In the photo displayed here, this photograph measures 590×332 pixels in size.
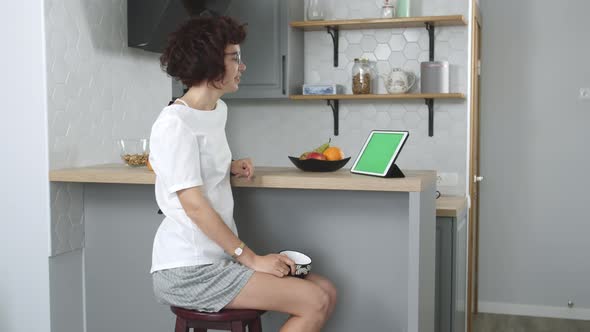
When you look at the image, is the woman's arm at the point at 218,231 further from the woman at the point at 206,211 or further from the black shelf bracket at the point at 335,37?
the black shelf bracket at the point at 335,37

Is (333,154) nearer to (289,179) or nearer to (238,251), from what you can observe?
(289,179)

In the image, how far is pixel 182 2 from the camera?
10.3 feet

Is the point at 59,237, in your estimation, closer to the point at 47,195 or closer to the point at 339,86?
the point at 47,195

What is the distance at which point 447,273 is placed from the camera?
3.35m

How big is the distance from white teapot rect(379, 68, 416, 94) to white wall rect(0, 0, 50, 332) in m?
1.93

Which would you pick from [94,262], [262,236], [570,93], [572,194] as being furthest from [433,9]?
[94,262]

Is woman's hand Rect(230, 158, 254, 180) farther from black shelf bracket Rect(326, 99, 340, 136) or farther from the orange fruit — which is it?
black shelf bracket Rect(326, 99, 340, 136)

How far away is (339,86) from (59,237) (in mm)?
1964

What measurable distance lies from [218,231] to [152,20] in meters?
1.31

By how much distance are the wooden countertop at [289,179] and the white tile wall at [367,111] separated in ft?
4.80

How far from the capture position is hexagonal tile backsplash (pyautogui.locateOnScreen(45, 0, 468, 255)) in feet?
9.04

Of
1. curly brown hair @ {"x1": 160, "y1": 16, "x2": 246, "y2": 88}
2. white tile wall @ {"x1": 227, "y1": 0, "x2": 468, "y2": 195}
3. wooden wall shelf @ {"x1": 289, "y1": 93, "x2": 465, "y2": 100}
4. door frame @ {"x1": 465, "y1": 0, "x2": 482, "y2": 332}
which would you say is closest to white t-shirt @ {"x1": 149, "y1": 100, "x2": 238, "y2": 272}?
curly brown hair @ {"x1": 160, "y1": 16, "x2": 246, "y2": 88}

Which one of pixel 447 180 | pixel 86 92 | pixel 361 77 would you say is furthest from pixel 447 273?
pixel 86 92

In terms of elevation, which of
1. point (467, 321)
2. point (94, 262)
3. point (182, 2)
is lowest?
point (467, 321)
